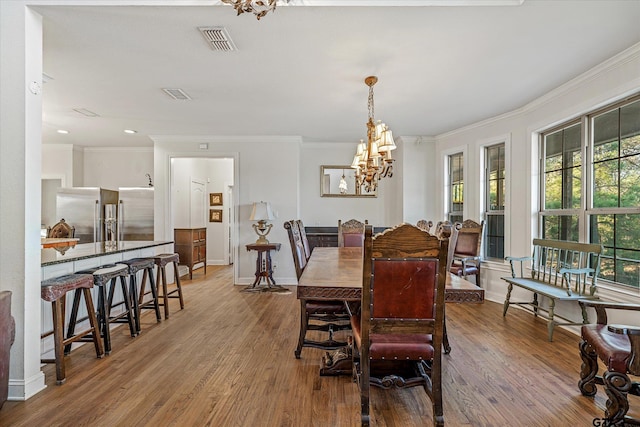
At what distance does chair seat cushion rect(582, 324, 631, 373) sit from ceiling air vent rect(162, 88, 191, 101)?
161 inches

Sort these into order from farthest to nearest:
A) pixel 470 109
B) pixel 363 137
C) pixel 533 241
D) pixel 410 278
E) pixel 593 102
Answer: pixel 363 137, pixel 470 109, pixel 533 241, pixel 593 102, pixel 410 278

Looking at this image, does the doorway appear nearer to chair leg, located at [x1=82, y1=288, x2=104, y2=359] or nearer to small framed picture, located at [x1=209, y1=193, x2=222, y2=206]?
small framed picture, located at [x1=209, y1=193, x2=222, y2=206]

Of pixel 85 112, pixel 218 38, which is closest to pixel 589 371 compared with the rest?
pixel 218 38

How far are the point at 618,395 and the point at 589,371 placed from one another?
1.46ft

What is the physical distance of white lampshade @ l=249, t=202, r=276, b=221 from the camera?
17.7ft

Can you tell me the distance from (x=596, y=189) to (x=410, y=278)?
287 cm

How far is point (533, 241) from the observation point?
390cm

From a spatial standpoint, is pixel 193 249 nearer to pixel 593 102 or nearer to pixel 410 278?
pixel 410 278

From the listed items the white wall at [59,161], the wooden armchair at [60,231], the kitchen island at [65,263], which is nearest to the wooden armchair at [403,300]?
the kitchen island at [65,263]

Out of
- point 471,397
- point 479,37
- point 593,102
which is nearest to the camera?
point 471,397

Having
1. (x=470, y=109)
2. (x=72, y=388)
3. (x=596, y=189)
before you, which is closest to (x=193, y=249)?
(x=72, y=388)

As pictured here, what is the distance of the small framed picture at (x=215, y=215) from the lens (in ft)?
26.1

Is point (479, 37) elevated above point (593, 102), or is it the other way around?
point (479, 37)

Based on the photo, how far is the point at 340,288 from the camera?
6.36 feet
